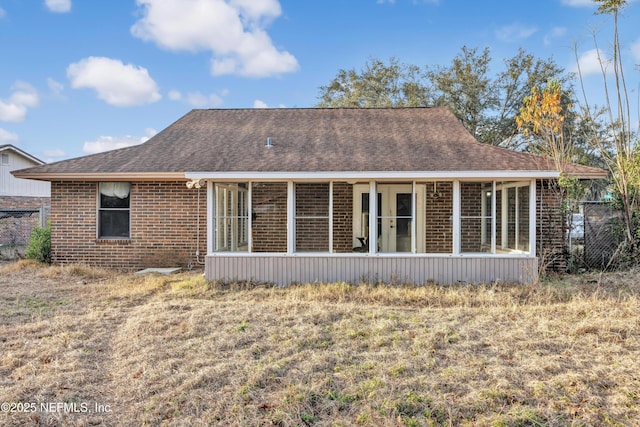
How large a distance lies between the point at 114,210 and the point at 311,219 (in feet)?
18.0

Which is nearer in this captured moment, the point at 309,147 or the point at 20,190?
the point at 309,147

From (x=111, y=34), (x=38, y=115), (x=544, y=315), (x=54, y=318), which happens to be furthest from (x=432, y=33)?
(x=38, y=115)

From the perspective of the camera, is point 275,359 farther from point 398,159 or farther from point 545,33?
point 545,33

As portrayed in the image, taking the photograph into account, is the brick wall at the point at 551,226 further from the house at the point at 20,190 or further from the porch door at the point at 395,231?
the house at the point at 20,190

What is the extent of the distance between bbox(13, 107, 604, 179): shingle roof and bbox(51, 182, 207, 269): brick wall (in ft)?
2.80

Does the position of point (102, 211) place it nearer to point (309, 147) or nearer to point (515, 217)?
point (309, 147)

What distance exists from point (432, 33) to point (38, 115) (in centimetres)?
1960

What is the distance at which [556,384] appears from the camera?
13.2 feet

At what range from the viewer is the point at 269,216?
10.2m

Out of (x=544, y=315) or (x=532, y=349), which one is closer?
(x=532, y=349)

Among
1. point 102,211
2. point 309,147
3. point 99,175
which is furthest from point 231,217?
point 102,211

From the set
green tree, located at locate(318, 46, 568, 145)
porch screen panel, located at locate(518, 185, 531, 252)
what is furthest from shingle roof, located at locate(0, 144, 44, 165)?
porch screen panel, located at locate(518, 185, 531, 252)

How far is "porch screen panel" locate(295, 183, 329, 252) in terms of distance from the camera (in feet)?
30.9

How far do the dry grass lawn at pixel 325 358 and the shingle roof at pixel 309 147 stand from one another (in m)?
2.97
